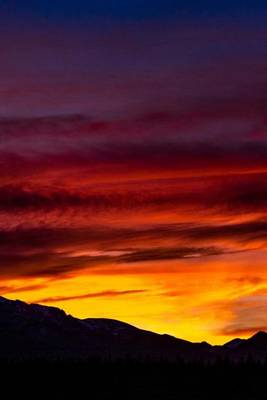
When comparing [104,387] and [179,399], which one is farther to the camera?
[104,387]

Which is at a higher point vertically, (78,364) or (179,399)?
(78,364)

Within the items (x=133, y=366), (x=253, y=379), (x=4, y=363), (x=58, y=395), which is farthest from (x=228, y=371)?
(x=4, y=363)

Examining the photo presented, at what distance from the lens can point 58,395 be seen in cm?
8631

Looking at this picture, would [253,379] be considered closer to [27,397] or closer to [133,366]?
[133,366]

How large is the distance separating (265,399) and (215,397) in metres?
4.39

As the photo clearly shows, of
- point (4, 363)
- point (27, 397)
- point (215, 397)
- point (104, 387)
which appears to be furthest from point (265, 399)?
point (4, 363)

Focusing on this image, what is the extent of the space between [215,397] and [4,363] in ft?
94.6

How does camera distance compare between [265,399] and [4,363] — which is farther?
[4,363]

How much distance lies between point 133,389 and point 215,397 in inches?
293

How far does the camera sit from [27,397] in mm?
85812

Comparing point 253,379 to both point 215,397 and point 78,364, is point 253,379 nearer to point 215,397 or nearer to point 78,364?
point 215,397

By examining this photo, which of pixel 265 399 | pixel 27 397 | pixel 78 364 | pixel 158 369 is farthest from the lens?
pixel 78 364

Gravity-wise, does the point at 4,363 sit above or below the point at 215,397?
above

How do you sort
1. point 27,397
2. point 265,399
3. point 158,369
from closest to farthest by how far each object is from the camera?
point 265,399
point 27,397
point 158,369
